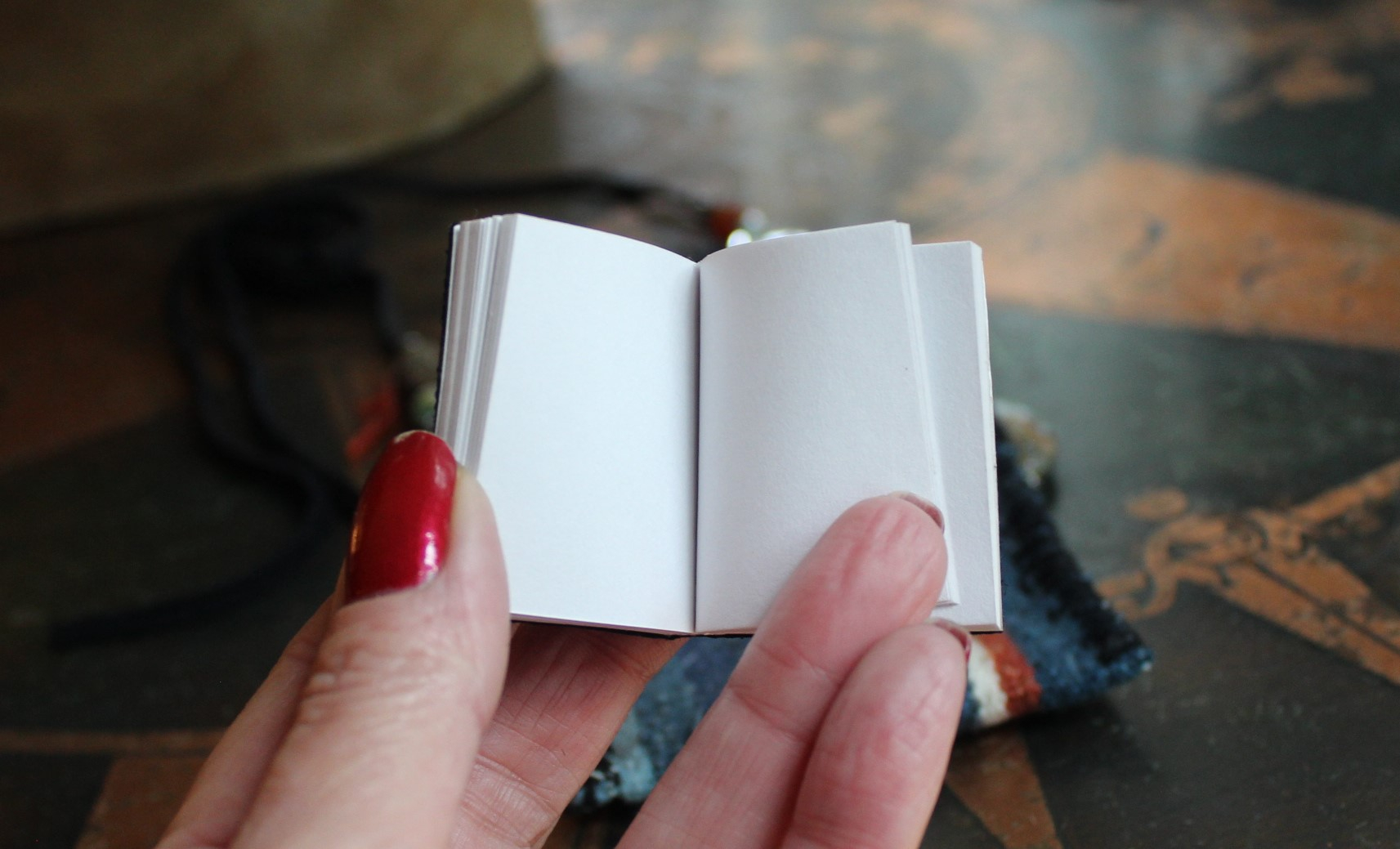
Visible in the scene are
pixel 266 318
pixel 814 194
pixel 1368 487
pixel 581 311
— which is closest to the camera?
pixel 581 311

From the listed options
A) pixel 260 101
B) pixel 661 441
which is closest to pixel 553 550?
pixel 661 441

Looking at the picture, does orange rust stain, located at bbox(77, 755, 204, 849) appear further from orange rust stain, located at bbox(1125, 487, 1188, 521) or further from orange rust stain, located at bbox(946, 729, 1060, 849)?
orange rust stain, located at bbox(1125, 487, 1188, 521)

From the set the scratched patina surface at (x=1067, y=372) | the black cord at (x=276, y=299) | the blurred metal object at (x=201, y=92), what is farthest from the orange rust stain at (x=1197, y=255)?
the blurred metal object at (x=201, y=92)

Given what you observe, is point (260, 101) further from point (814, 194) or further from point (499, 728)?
point (499, 728)

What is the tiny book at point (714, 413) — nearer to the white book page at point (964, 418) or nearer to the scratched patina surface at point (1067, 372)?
the white book page at point (964, 418)

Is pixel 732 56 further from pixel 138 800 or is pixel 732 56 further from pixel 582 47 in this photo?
pixel 138 800

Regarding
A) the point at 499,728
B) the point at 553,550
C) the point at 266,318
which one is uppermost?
the point at 553,550

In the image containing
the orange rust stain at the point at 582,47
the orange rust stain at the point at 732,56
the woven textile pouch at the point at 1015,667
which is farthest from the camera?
the orange rust stain at the point at 582,47
